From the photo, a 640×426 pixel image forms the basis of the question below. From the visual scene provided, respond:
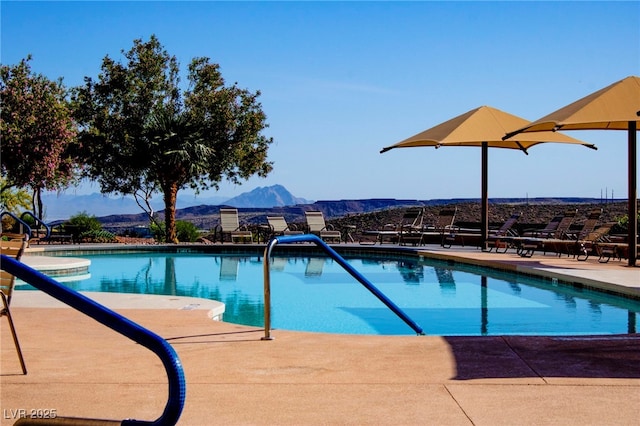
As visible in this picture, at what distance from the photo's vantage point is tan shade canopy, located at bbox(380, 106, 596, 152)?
14016mm

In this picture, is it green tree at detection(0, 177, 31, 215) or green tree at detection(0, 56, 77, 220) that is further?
green tree at detection(0, 177, 31, 215)

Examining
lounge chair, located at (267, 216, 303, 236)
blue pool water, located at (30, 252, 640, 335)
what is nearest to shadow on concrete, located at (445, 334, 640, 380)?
blue pool water, located at (30, 252, 640, 335)

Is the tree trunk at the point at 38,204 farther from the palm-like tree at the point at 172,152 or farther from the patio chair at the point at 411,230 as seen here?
the patio chair at the point at 411,230

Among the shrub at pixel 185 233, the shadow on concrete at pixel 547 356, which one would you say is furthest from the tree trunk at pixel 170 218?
the shadow on concrete at pixel 547 356

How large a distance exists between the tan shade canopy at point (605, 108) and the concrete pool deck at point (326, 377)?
17.8ft

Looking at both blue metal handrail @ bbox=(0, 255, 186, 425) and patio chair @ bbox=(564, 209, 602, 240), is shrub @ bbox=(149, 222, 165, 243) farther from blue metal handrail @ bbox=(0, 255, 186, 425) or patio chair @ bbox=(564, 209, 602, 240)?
blue metal handrail @ bbox=(0, 255, 186, 425)

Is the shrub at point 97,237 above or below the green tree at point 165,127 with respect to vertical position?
below

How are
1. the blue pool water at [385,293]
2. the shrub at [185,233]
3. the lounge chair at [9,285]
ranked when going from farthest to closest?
the shrub at [185,233] < the blue pool water at [385,293] < the lounge chair at [9,285]

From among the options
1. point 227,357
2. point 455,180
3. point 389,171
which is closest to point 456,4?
point 227,357

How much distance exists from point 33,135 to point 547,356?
16.5m

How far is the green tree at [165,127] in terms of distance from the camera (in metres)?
18.8

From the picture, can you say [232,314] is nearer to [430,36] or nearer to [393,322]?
[393,322]

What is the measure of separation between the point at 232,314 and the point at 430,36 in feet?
30.0

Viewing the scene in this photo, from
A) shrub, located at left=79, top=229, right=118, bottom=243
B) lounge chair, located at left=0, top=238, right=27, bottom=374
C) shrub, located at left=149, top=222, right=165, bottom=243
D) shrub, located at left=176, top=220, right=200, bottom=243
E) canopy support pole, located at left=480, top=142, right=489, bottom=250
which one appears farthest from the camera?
shrub, located at left=176, top=220, right=200, bottom=243
